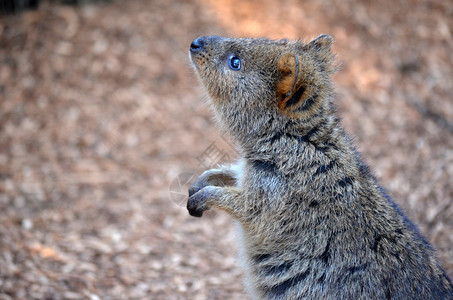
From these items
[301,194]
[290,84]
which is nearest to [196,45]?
[290,84]

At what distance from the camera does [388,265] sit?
3.60 meters

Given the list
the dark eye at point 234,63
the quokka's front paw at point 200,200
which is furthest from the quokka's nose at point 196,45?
the quokka's front paw at point 200,200

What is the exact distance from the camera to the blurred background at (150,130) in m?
5.65

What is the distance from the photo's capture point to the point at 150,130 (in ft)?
26.6

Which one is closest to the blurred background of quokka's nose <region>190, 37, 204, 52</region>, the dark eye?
quokka's nose <region>190, 37, 204, 52</region>

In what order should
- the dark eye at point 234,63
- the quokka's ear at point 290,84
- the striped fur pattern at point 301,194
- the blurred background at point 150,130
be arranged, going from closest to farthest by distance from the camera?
1. the striped fur pattern at point 301,194
2. the quokka's ear at point 290,84
3. the dark eye at point 234,63
4. the blurred background at point 150,130

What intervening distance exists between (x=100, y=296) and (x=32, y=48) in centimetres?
528

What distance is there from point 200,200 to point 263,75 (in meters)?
1.12

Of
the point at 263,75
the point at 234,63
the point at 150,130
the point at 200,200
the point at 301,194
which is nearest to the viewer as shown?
the point at 301,194

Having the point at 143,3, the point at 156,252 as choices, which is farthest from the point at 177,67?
the point at 156,252

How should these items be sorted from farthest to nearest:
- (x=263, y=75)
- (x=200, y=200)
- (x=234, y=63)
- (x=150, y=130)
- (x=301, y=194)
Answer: (x=150, y=130), (x=234, y=63), (x=263, y=75), (x=200, y=200), (x=301, y=194)

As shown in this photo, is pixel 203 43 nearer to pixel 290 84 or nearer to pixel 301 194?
pixel 290 84

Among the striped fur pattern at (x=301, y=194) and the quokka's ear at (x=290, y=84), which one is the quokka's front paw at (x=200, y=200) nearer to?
the striped fur pattern at (x=301, y=194)

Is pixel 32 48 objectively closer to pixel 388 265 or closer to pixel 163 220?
pixel 163 220
